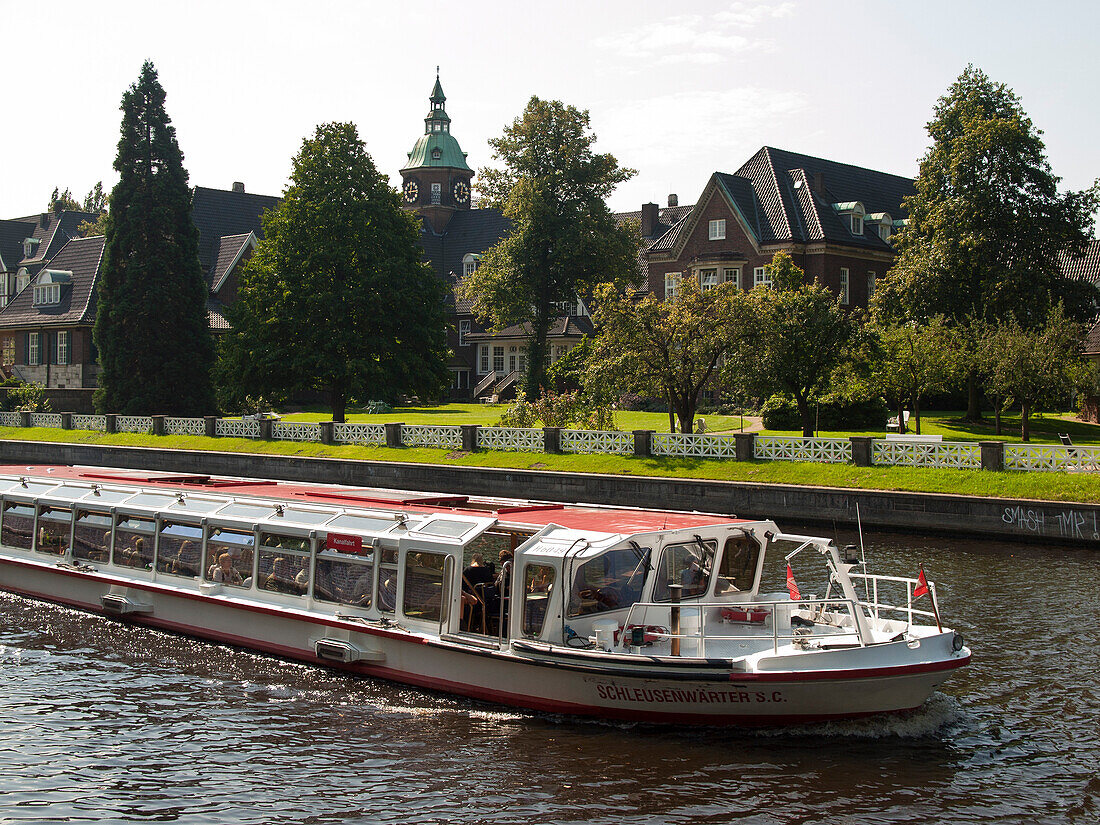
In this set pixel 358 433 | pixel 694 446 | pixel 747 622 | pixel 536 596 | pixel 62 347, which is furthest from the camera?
pixel 62 347

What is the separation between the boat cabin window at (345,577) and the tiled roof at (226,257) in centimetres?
6157

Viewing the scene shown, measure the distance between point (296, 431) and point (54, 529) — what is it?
2736 cm

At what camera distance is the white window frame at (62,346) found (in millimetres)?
71562

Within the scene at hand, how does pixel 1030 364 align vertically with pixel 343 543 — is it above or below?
above

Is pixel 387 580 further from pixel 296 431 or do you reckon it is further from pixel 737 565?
pixel 296 431

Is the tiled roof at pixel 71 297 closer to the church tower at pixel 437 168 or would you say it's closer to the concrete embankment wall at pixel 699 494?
the concrete embankment wall at pixel 699 494

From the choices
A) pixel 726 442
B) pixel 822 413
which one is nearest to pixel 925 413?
pixel 822 413

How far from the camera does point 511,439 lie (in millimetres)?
42031

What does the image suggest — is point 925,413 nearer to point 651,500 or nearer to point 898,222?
point 898,222

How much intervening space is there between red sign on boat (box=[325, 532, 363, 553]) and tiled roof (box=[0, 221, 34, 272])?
84.0 m

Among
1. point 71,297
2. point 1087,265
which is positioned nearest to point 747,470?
point 1087,265

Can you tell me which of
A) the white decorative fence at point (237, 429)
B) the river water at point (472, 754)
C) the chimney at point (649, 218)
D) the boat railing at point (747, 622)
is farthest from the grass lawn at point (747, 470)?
the chimney at point (649, 218)

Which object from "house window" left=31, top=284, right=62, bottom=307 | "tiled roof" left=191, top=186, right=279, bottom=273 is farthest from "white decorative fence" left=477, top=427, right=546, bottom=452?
"house window" left=31, top=284, right=62, bottom=307

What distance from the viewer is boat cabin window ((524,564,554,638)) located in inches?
569
